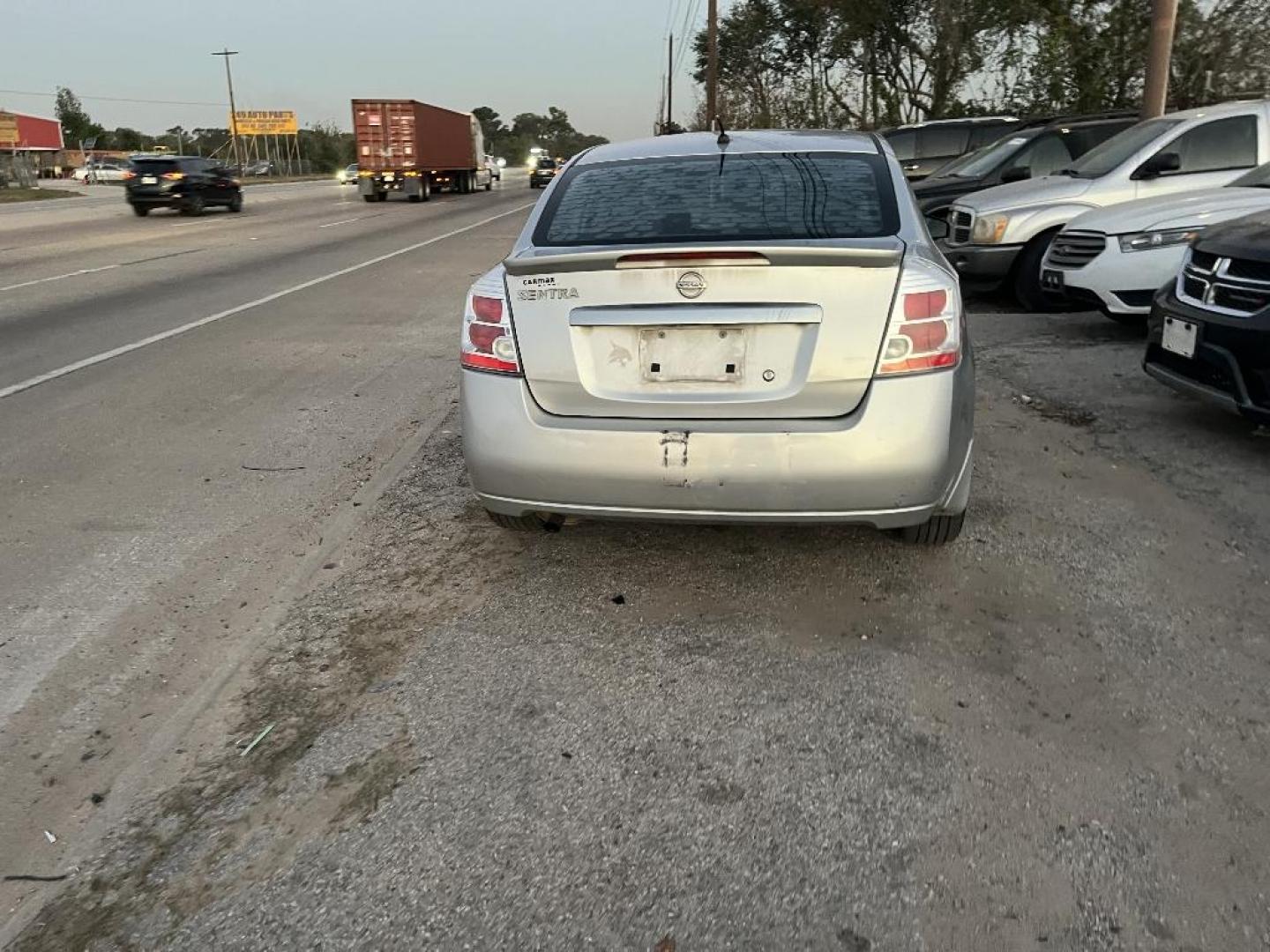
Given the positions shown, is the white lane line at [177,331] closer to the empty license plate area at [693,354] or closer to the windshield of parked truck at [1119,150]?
the empty license plate area at [693,354]

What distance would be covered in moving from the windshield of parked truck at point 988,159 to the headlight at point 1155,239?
526cm

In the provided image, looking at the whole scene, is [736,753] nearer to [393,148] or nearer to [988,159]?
[988,159]

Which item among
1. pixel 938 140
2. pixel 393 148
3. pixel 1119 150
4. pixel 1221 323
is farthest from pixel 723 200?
pixel 393 148

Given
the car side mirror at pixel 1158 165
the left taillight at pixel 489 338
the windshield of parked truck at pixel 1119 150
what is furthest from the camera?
the windshield of parked truck at pixel 1119 150

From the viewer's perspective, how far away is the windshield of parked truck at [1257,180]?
7453 millimetres

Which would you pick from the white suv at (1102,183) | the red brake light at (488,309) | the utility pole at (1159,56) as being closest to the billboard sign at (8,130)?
the utility pole at (1159,56)

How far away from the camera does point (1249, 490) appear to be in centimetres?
480

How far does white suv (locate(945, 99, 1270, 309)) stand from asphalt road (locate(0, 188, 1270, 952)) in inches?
183

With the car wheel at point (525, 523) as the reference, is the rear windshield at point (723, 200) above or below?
above

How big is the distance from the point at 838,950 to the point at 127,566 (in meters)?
3.26

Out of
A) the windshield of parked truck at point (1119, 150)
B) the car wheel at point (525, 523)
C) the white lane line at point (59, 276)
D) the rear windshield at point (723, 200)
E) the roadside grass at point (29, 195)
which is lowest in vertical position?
the roadside grass at point (29, 195)

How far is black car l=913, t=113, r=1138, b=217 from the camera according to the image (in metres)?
12.5

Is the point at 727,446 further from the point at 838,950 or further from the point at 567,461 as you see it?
the point at 838,950

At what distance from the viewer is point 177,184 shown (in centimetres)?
2814
